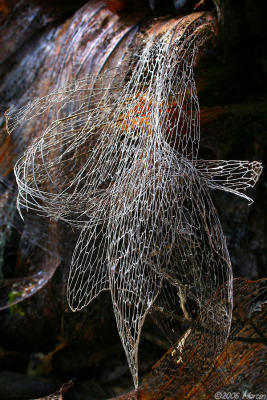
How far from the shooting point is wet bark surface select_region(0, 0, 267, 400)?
1353 millimetres

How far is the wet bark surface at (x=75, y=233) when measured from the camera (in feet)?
4.44

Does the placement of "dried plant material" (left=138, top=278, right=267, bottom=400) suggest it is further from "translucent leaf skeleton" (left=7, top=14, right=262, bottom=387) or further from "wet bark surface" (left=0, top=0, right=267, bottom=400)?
"wet bark surface" (left=0, top=0, right=267, bottom=400)

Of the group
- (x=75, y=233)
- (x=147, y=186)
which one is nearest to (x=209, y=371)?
(x=147, y=186)

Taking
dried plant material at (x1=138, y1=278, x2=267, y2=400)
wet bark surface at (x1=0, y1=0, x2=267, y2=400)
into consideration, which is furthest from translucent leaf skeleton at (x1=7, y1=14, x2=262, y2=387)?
wet bark surface at (x1=0, y1=0, x2=267, y2=400)

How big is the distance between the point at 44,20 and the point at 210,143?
1086 millimetres

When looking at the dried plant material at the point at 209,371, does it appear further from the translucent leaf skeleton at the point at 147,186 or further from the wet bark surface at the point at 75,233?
the wet bark surface at the point at 75,233

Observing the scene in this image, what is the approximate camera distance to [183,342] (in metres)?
0.88

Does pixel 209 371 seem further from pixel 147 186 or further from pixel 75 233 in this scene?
pixel 75 233

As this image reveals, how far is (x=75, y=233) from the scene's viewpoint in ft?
4.43

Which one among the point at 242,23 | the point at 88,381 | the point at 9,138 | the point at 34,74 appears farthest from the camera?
the point at 34,74

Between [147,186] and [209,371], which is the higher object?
[147,186]

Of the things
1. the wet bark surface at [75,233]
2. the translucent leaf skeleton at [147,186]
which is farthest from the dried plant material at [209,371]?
the wet bark surface at [75,233]

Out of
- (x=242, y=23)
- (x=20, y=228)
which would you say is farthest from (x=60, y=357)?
(x=242, y=23)

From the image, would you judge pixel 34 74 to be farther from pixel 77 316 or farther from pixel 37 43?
pixel 77 316
